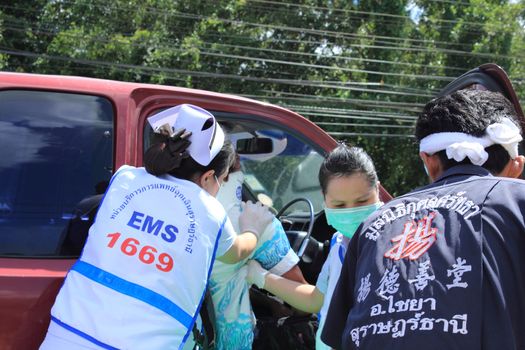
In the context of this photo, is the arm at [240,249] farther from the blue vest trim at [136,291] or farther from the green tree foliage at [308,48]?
the green tree foliage at [308,48]

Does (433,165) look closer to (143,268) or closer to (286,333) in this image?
(143,268)

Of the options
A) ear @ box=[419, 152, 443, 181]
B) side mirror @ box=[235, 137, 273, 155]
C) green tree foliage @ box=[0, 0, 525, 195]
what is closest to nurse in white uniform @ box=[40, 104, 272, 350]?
ear @ box=[419, 152, 443, 181]

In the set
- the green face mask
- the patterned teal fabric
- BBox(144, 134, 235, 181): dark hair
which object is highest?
BBox(144, 134, 235, 181): dark hair

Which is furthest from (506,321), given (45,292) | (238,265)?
(45,292)

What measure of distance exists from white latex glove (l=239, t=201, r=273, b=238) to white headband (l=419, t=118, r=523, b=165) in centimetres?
92

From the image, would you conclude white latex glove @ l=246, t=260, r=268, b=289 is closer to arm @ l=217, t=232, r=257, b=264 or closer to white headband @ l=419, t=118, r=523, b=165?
arm @ l=217, t=232, r=257, b=264

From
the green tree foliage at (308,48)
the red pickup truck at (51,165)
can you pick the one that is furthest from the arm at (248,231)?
the green tree foliage at (308,48)

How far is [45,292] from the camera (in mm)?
2109

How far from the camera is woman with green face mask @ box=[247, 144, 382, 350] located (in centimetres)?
238

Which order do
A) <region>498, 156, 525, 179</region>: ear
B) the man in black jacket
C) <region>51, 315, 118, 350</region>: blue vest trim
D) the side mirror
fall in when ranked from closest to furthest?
the man in black jacket → <region>498, 156, 525, 179</region>: ear → <region>51, 315, 118, 350</region>: blue vest trim → the side mirror

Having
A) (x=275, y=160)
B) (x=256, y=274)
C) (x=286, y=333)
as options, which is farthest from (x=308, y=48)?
(x=256, y=274)

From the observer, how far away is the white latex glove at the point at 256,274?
8.23 feet

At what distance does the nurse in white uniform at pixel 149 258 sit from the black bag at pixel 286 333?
78 centimetres

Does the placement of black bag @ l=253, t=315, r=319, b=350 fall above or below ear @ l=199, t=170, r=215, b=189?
below
